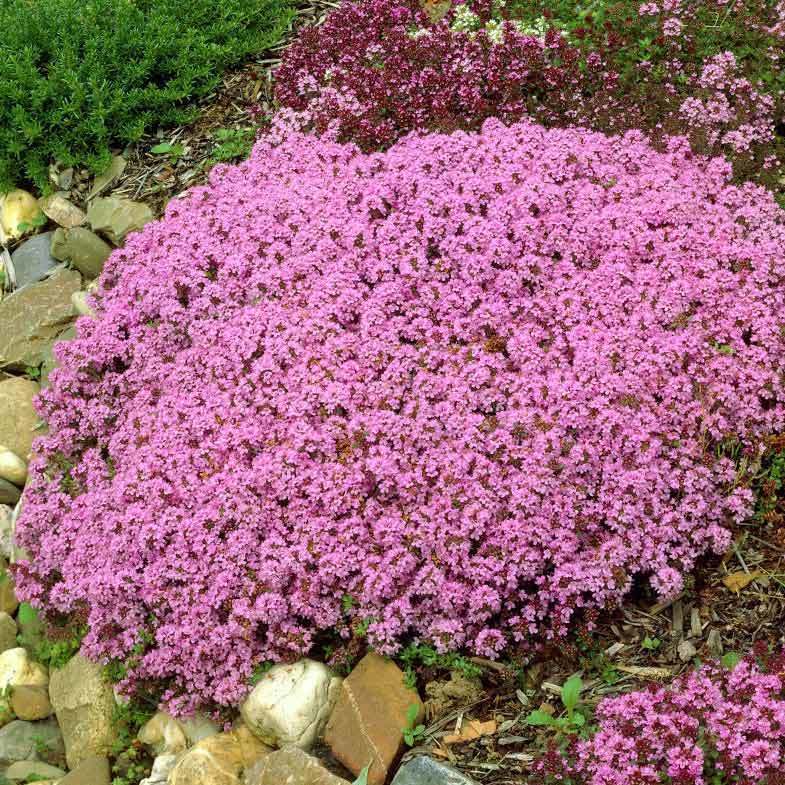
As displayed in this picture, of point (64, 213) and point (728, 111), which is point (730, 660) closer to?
point (728, 111)

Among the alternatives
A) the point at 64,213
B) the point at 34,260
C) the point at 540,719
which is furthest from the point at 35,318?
the point at 540,719

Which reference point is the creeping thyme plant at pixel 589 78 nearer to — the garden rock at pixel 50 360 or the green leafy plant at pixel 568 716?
the garden rock at pixel 50 360

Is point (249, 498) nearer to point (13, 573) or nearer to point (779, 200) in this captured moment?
point (13, 573)

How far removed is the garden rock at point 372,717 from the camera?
4.49 m

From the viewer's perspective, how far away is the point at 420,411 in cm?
517

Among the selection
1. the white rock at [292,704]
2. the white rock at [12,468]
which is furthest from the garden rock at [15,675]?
the white rock at [292,704]

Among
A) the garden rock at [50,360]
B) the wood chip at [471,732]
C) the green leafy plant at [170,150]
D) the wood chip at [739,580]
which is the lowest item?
the wood chip at [471,732]

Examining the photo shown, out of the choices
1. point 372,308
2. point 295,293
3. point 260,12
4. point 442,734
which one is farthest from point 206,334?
point 260,12

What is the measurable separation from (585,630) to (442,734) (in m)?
0.92

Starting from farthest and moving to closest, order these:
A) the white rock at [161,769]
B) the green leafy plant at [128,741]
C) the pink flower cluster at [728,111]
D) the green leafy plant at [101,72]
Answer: the green leafy plant at [101,72] < the pink flower cluster at [728,111] < the green leafy plant at [128,741] < the white rock at [161,769]

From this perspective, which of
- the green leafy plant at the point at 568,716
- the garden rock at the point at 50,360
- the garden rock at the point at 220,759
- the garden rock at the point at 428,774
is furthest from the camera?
the garden rock at the point at 50,360

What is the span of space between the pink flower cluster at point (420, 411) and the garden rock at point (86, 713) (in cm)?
42

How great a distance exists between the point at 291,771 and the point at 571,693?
143 cm

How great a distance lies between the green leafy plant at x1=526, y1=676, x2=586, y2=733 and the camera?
14.2ft
